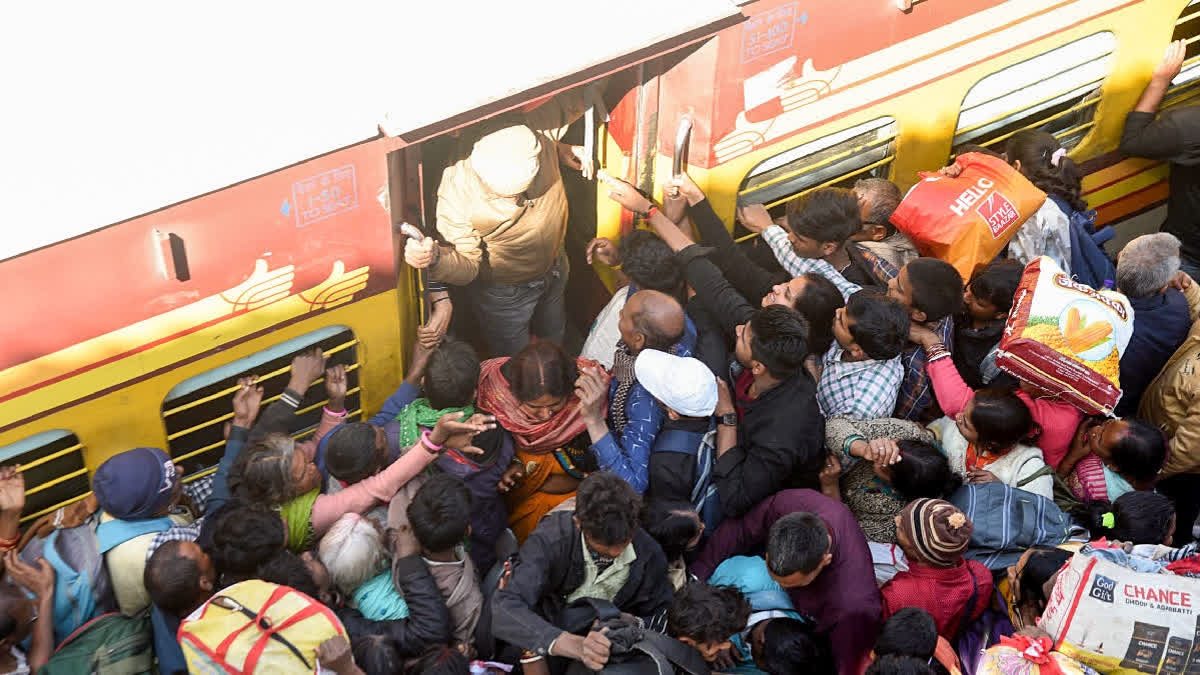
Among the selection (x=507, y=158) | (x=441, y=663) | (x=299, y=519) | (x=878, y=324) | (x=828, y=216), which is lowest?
(x=441, y=663)

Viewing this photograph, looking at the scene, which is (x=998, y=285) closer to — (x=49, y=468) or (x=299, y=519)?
(x=299, y=519)

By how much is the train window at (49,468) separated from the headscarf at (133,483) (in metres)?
0.15

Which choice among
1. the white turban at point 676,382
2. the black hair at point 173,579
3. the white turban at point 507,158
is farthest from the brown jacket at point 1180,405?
the black hair at point 173,579

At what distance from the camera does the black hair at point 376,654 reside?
136 inches

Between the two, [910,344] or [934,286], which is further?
[910,344]

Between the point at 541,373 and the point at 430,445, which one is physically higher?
the point at 541,373

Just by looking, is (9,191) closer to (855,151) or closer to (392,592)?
(392,592)

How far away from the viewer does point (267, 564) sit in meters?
3.50

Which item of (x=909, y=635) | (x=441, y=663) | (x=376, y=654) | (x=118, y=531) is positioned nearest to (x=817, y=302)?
(x=909, y=635)

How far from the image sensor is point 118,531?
3.66 metres

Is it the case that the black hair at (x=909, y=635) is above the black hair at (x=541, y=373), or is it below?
below

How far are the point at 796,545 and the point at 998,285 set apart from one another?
1.56 meters

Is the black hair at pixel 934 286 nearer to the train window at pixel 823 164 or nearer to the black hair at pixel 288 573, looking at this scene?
the train window at pixel 823 164

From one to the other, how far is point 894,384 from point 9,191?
3.04m
